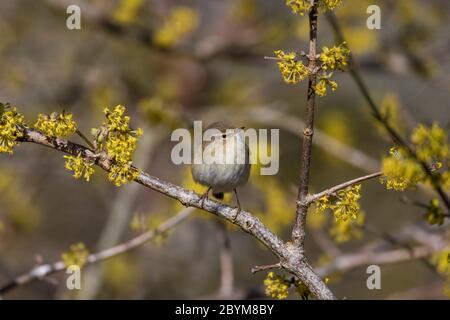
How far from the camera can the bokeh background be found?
6.58 metres

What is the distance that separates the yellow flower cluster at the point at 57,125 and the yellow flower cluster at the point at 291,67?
1.03m

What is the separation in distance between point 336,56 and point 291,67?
0.62ft

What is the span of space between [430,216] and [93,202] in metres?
8.02

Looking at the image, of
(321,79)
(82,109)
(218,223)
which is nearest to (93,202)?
(82,109)

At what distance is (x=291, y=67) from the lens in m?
2.54

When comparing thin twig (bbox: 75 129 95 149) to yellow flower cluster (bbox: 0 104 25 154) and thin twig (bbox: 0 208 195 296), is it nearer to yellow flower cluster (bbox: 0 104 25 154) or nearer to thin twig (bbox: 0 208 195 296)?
yellow flower cluster (bbox: 0 104 25 154)

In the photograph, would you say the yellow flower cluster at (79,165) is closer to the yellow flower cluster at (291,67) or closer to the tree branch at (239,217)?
the tree branch at (239,217)

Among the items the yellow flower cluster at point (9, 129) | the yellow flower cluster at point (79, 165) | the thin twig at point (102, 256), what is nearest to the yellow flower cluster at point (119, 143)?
the yellow flower cluster at point (79, 165)

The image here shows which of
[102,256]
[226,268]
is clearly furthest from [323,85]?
[226,268]

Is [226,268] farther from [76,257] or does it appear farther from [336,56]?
[336,56]

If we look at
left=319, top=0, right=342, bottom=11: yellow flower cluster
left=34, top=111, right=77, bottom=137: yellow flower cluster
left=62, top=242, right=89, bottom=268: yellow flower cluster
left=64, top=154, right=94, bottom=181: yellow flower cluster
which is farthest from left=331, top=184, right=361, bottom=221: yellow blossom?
left=62, top=242, right=89, bottom=268: yellow flower cluster

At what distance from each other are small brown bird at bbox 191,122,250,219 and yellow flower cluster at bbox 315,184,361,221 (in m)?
1.29

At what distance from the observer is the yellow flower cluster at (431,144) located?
7.91ft
